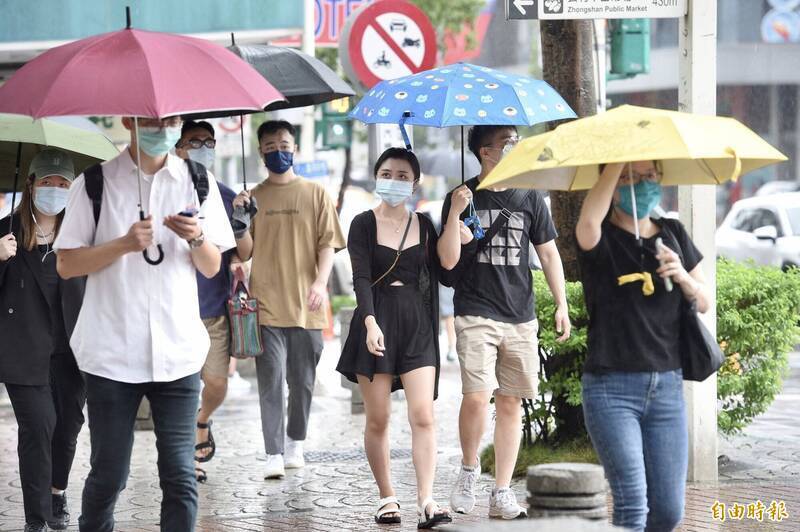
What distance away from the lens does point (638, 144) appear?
4.86 meters

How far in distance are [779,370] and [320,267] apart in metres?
2.84

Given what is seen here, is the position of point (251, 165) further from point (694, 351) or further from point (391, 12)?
point (694, 351)

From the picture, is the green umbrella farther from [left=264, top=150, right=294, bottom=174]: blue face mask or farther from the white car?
the white car

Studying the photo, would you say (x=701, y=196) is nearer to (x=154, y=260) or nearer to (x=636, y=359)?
(x=636, y=359)

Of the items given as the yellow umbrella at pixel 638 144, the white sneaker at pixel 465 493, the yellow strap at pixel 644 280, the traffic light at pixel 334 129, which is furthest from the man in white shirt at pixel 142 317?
the traffic light at pixel 334 129

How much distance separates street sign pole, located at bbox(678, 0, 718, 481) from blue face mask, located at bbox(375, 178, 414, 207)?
5.25ft

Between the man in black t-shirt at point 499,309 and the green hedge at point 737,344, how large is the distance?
2.76 feet

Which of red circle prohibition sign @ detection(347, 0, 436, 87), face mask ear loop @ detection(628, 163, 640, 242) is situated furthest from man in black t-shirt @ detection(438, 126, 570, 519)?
red circle prohibition sign @ detection(347, 0, 436, 87)

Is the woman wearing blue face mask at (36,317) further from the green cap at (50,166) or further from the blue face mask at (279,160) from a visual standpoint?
the blue face mask at (279,160)

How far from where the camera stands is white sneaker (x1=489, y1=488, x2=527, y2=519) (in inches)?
286

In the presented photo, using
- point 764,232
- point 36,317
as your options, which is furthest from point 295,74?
point 764,232

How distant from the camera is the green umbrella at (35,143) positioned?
7162 mm

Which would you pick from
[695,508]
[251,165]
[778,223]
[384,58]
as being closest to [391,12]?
[384,58]

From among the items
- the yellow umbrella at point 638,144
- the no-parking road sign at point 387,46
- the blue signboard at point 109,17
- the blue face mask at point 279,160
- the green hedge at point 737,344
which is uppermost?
the blue signboard at point 109,17
